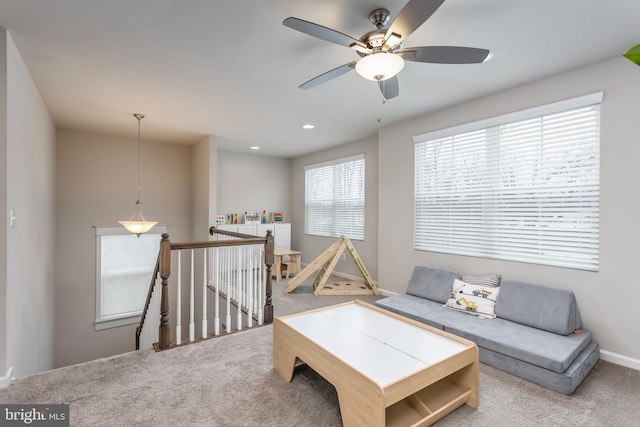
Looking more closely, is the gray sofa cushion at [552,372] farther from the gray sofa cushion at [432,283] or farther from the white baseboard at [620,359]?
the gray sofa cushion at [432,283]

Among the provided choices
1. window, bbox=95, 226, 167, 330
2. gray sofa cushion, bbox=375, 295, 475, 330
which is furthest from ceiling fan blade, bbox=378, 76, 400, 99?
window, bbox=95, 226, 167, 330

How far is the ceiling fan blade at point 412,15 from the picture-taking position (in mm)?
1520

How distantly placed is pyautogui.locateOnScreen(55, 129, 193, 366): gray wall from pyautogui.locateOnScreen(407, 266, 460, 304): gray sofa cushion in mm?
4473

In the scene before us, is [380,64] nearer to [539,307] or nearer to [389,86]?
[389,86]

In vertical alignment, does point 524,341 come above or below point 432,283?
below

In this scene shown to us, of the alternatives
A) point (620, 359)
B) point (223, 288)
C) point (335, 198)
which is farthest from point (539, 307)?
point (335, 198)

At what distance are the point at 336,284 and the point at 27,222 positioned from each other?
3877 millimetres

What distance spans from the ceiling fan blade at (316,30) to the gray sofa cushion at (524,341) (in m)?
2.56

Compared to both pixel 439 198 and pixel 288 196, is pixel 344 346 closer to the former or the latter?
pixel 439 198

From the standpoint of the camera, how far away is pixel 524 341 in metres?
2.50

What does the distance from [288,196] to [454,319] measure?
4958 millimetres

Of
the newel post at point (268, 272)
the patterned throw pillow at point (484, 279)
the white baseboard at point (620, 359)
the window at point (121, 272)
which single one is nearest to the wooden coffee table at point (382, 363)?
the newel post at point (268, 272)

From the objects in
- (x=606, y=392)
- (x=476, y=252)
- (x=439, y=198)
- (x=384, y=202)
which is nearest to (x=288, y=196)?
(x=384, y=202)

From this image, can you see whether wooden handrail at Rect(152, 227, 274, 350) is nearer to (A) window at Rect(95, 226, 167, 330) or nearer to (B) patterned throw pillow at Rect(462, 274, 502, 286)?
(B) patterned throw pillow at Rect(462, 274, 502, 286)
